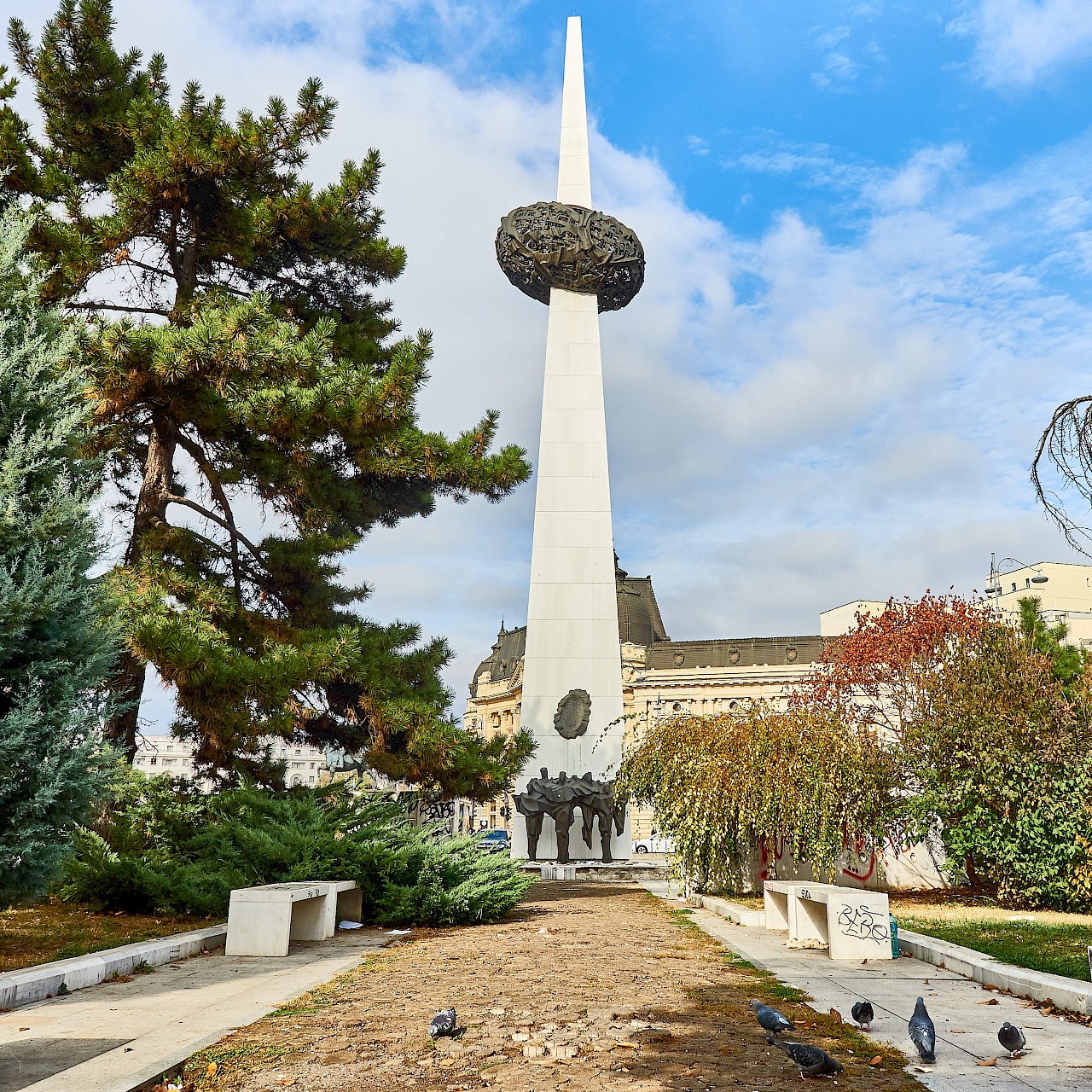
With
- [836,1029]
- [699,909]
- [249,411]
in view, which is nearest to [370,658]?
[249,411]

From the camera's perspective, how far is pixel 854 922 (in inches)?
366

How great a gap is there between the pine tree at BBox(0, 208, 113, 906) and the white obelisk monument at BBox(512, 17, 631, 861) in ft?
49.3

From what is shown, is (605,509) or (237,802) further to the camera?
(605,509)

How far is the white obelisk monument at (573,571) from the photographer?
75.9 feet

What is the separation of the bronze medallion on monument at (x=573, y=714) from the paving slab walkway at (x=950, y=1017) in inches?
498

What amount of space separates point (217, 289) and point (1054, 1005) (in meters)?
14.9

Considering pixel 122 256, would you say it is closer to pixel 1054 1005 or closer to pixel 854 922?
pixel 854 922

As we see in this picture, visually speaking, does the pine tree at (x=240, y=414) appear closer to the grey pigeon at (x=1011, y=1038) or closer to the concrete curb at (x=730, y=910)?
the concrete curb at (x=730, y=910)

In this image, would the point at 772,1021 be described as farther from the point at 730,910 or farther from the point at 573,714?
the point at 573,714

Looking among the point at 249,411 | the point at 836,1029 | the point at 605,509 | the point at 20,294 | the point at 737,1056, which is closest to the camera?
the point at 737,1056

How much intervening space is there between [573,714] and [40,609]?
1635 centimetres

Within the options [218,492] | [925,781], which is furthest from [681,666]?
[218,492]

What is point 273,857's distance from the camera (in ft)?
36.4

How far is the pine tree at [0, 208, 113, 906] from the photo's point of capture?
796cm
